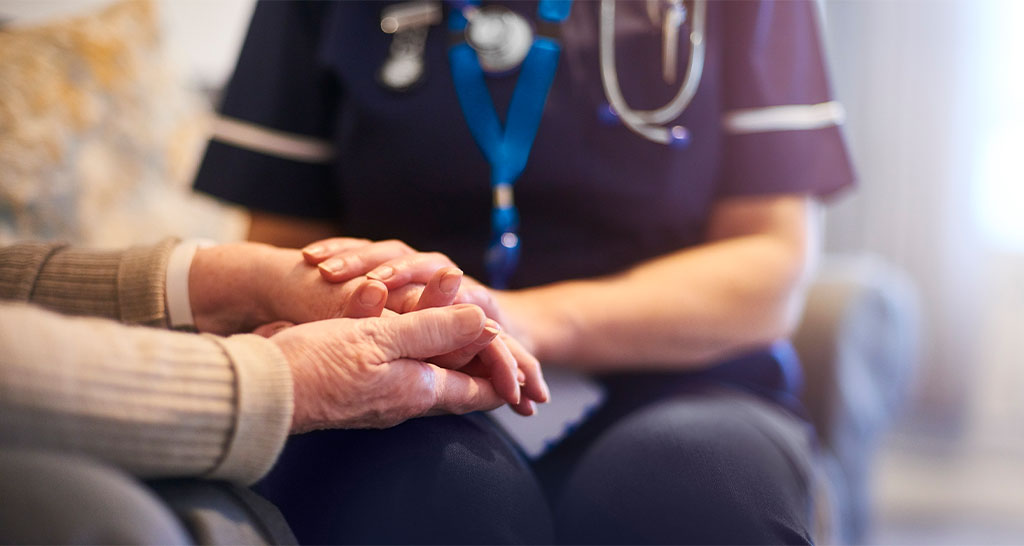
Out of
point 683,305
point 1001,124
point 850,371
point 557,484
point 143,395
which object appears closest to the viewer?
point 143,395

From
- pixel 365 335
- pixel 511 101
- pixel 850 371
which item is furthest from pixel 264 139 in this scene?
pixel 850 371

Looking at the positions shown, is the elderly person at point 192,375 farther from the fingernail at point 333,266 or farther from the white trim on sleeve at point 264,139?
the white trim on sleeve at point 264,139

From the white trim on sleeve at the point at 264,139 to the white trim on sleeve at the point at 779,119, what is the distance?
0.38 m

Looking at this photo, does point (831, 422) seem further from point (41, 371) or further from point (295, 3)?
point (41, 371)

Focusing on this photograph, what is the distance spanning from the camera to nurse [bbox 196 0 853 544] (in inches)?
24.4

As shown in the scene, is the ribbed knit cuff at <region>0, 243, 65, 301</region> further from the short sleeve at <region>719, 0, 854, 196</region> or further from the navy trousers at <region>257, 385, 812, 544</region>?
the short sleeve at <region>719, 0, 854, 196</region>

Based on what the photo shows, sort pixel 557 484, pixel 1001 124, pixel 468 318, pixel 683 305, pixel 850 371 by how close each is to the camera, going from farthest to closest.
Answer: pixel 1001 124
pixel 850 371
pixel 683 305
pixel 557 484
pixel 468 318

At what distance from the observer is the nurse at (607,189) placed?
62 centimetres

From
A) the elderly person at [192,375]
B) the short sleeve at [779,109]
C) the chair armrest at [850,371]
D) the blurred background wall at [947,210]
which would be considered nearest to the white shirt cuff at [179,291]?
the elderly person at [192,375]

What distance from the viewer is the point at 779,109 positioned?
71 centimetres

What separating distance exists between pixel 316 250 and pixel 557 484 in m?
0.23

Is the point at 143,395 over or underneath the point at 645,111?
underneath

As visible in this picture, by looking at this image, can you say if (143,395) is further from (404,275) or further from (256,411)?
(404,275)

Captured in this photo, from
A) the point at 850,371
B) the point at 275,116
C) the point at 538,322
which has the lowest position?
the point at 850,371
